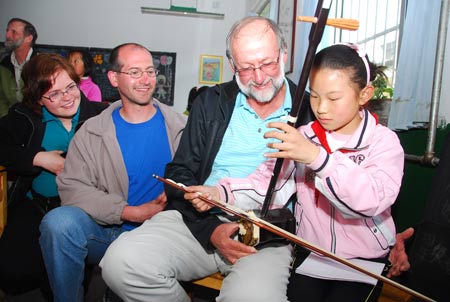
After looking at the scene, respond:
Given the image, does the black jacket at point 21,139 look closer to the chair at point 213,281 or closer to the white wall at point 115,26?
the chair at point 213,281

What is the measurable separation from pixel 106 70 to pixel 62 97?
3.91 m

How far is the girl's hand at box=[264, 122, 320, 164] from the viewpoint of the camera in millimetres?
977

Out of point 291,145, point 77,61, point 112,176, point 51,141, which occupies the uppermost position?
point 77,61

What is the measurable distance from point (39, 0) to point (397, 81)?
18.1 ft

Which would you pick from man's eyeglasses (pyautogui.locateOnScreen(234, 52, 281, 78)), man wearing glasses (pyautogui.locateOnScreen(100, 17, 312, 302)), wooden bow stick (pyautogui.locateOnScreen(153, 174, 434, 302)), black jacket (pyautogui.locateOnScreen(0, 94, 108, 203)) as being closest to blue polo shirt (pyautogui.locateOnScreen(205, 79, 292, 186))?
man wearing glasses (pyautogui.locateOnScreen(100, 17, 312, 302))

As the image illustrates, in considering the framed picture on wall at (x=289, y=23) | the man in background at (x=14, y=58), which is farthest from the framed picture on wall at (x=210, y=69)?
the man in background at (x=14, y=58)

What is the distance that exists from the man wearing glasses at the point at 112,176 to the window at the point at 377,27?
1.52 m

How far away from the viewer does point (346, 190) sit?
1.01 metres

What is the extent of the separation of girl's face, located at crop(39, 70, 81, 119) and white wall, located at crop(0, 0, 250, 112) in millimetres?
3849

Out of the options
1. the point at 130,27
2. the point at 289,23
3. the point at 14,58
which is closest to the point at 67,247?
the point at 289,23

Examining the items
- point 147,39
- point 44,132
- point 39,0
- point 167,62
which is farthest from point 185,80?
point 44,132

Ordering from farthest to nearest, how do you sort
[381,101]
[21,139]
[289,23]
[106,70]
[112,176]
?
[106,70], [289,23], [381,101], [21,139], [112,176]

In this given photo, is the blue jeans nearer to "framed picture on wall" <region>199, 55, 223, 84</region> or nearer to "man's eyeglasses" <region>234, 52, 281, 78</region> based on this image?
"man's eyeglasses" <region>234, 52, 281, 78</region>

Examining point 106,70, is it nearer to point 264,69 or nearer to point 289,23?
point 289,23
